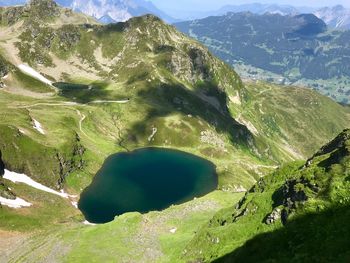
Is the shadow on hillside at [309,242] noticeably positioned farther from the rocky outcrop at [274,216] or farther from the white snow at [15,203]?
the white snow at [15,203]

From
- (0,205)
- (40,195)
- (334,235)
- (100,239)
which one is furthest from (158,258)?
(40,195)

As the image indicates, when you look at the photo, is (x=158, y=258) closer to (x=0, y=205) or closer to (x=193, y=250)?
(x=193, y=250)

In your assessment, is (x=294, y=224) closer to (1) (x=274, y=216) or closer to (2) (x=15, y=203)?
(1) (x=274, y=216)

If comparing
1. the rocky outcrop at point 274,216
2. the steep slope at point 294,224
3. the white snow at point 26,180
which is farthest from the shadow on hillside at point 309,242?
the white snow at point 26,180

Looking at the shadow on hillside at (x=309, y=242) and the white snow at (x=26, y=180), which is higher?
the shadow on hillside at (x=309, y=242)

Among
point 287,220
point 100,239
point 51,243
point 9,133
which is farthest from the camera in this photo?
point 9,133

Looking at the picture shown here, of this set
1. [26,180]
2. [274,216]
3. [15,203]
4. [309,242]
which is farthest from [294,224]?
[26,180]

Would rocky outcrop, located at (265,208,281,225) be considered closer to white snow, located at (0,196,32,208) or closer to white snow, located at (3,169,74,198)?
white snow, located at (0,196,32,208)

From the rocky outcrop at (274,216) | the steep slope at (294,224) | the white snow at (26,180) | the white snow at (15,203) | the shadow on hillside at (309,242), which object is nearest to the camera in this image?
the shadow on hillside at (309,242)
